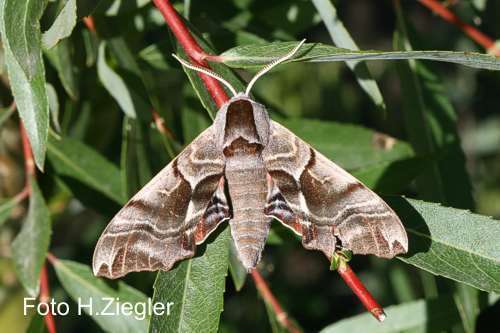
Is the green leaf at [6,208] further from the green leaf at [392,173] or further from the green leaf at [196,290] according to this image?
the green leaf at [392,173]

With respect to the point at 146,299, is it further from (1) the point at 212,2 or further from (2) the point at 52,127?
(1) the point at 212,2

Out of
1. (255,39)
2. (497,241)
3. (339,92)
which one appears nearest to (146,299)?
(255,39)

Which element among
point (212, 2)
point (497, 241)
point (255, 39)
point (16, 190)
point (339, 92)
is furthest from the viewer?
point (339, 92)

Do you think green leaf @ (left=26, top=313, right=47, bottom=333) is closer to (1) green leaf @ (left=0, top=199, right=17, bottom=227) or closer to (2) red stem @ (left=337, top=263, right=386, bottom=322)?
(1) green leaf @ (left=0, top=199, right=17, bottom=227)

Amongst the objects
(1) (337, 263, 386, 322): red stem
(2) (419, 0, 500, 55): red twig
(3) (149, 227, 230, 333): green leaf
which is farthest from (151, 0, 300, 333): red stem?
(2) (419, 0, 500, 55): red twig

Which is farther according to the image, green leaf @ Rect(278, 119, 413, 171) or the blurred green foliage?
green leaf @ Rect(278, 119, 413, 171)

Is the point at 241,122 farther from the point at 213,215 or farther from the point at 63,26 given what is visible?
the point at 63,26

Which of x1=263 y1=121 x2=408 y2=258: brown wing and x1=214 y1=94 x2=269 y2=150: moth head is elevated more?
x1=214 y1=94 x2=269 y2=150: moth head
